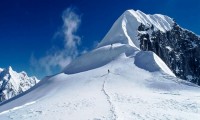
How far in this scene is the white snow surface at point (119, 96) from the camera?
2681 cm

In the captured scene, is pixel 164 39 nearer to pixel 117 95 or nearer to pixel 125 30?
pixel 125 30

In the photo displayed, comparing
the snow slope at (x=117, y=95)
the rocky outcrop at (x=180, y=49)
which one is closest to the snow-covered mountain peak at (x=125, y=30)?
the rocky outcrop at (x=180, y=49)

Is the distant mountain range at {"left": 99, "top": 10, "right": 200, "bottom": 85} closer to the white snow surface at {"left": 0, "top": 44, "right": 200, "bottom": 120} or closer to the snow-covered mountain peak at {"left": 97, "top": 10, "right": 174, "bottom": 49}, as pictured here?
the snow-covered mountain peak at {"left": 97, "top": 10, "right": 174, "bottom": 49}

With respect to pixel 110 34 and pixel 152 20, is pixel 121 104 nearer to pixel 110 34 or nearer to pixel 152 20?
pixel 110 34

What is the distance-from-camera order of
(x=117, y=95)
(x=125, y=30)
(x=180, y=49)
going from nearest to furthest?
(x=117, y=95), (x=125, y=30), (x=180, y=49)

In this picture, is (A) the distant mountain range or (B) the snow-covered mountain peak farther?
(A) the distant mountain range

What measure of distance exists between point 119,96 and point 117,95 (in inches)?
30.7

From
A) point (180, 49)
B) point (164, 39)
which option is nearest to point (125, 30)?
point (164, 39)

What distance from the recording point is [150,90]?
1593 inches

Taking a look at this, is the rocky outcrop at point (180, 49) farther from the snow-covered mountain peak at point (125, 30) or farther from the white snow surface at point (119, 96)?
the white snow surface at point (119, 96)

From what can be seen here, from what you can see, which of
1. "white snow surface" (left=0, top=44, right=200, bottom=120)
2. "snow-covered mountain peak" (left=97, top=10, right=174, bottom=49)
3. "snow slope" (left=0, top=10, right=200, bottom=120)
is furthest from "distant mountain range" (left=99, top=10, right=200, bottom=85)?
"white snow surface" (left=0, top=44, right=200, bottom=120)

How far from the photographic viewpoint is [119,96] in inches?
1395

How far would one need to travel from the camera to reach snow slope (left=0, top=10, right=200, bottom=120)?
27000mm

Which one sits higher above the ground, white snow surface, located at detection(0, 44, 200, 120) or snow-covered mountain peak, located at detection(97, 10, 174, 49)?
snow-covered mountain peak, located at detection(97, 10, 174, 49)
